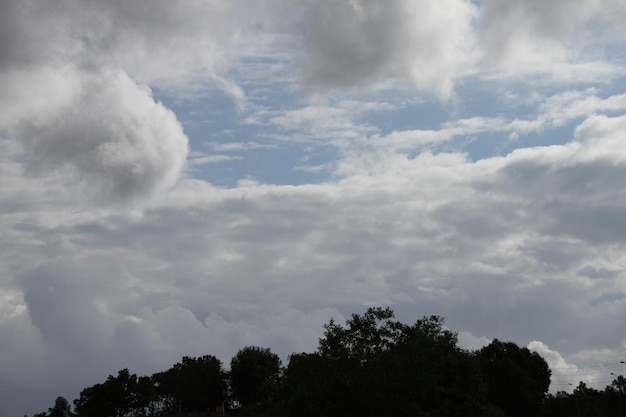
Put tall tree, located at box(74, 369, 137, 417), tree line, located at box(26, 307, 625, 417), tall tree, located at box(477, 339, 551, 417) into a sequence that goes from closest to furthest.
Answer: tree line, located at box(26, 307, 625, 417)
tall tree, located at box(477, 339, 551, 417)
tall tree, located at box(74, 369, 137, 417)

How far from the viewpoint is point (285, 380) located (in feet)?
253

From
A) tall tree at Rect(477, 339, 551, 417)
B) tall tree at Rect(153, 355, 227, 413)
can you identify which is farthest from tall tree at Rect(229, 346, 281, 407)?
tall tree at Rect(477, 339, 551, 417)

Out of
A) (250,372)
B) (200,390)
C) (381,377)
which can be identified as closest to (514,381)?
(250,372)

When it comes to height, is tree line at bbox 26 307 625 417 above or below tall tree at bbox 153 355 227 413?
below

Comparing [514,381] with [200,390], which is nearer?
[514,381]

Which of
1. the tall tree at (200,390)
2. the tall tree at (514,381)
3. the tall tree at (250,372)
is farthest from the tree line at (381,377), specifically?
the tall tree at (200,390)

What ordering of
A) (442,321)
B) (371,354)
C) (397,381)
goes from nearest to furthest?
(397,381) → (371,354) → (442,321)

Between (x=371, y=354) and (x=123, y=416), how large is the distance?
131016mm

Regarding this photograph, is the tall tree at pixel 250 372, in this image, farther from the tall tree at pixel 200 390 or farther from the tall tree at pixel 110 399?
the tall tree at pixel 110 399

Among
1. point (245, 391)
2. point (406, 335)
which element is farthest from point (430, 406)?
point (245, 391)

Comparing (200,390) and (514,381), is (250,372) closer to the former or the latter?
(200,390)

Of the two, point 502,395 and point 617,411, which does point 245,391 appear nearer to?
point 502,395

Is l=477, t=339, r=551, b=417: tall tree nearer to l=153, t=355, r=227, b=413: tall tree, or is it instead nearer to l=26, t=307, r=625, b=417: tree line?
l=26, t=307, r=625, b=417: tree line

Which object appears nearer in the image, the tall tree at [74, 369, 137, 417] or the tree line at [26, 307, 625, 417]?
the tree line at [26, 307, 625, 417]
